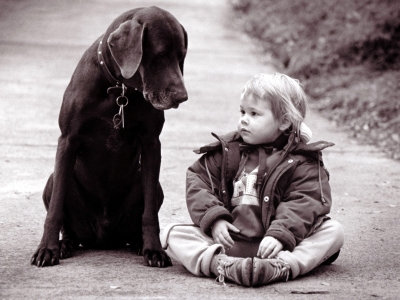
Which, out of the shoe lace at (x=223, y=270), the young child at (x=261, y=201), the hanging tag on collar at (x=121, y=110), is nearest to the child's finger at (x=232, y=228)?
the young child at (x=261, y=201)

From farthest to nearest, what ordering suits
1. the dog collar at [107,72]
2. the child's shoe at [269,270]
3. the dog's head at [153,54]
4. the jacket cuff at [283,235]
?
the dog collar at [107,72], the dog's head at [153,54], the jacket cuff at [283,235], the child's shoe at [269,270]

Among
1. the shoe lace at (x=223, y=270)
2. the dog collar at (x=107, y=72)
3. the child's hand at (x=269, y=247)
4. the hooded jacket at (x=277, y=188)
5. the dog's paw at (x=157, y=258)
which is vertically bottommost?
the dog's paw at (x=157, y=258)

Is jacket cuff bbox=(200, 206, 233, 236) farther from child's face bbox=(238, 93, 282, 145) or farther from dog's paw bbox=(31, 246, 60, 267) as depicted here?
dog's paw bbox=(31, 246, 60, 267)

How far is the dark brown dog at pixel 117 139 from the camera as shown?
3875 millimetres

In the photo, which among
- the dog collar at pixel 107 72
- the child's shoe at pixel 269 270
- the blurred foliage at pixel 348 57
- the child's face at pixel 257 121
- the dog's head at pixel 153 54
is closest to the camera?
the child's shoe at pixel 269 270

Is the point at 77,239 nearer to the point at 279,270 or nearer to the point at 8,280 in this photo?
the point at 8,280

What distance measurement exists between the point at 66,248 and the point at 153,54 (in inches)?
47.4

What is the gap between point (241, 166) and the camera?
4078 mm

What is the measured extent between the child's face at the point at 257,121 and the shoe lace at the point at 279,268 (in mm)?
716

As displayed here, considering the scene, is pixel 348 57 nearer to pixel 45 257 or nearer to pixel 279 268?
pixel 279 268

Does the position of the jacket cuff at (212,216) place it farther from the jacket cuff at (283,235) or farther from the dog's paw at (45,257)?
the dog's paw at (45,257)

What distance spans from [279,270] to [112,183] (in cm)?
115

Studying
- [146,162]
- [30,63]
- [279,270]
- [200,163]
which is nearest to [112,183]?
[146,162]

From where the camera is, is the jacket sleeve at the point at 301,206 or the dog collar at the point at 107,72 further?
the dog collar at the point at 107,72
